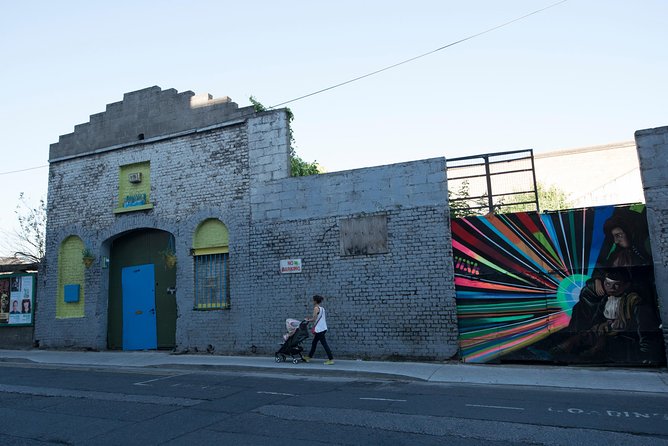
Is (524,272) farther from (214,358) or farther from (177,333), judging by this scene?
(177,333)

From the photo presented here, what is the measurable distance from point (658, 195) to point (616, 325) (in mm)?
2789

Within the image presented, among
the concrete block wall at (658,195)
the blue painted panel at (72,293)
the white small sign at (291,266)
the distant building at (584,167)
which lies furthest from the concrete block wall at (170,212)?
the distant building at (584,167)

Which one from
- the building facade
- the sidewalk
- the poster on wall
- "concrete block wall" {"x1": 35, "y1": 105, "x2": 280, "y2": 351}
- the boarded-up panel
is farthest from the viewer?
the poster on wall

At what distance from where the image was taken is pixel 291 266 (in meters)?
12.6

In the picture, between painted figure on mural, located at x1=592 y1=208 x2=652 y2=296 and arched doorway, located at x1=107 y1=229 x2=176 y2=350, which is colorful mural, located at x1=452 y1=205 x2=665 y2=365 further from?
arched doorway, located at x1=107 y1=229 x2=176 y2=350

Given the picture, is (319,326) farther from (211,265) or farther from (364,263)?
(211,265)

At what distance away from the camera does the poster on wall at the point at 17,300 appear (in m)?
16.1

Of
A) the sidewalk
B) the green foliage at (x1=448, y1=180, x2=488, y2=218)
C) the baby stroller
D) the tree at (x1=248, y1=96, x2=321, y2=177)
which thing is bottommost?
the sidewalk

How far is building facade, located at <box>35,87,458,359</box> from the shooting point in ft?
37.8

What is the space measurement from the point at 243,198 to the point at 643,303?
9.79m

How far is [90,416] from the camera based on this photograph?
22.5 feet

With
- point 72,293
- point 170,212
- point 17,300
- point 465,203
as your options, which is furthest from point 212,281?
point 17,300

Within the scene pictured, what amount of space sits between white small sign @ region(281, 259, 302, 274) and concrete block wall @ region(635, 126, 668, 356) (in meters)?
7.89

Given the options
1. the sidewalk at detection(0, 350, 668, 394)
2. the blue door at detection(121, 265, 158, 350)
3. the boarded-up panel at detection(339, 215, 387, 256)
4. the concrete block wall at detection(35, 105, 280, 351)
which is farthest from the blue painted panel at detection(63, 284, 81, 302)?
the boarded-up panel at detection(339, 215, 387, 256)
